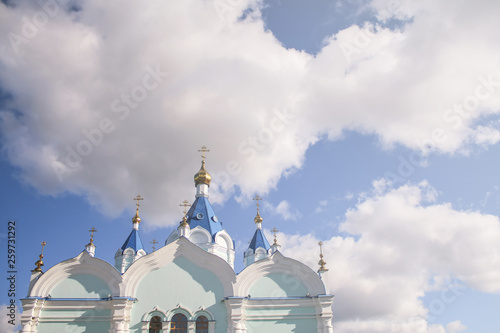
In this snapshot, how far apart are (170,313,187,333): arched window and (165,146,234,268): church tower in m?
8.50

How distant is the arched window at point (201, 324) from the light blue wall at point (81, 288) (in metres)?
4.64

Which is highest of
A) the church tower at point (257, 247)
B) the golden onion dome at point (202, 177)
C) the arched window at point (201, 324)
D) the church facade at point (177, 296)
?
the golden onion dome at point (202, 177)

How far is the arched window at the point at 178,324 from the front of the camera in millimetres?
17166

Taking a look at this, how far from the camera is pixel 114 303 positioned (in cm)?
1700

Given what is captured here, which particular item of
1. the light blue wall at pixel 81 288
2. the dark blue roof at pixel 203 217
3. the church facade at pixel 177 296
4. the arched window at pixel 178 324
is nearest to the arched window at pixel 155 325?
the church facade at pixel 177 296

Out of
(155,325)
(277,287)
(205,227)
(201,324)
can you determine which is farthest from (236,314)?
(205,227)

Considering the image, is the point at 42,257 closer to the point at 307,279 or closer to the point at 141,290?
the point at 141,290

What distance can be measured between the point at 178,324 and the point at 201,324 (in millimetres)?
1116

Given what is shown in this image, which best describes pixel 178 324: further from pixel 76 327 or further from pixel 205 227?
pixel 205 227

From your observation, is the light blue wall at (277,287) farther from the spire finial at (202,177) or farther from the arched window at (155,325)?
the spire finial at (202,177)

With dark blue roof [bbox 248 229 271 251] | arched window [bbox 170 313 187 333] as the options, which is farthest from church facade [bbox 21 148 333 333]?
dark blue roof [bbox 248 229 271 251]

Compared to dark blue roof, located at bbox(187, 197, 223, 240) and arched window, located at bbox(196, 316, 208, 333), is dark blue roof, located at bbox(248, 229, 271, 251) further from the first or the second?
arched window, located at bbox(196, 316, 208, 333)

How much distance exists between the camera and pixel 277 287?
18.4 metres

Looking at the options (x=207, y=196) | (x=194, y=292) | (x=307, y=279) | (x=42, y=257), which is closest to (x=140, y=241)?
(x=207, y=196)
